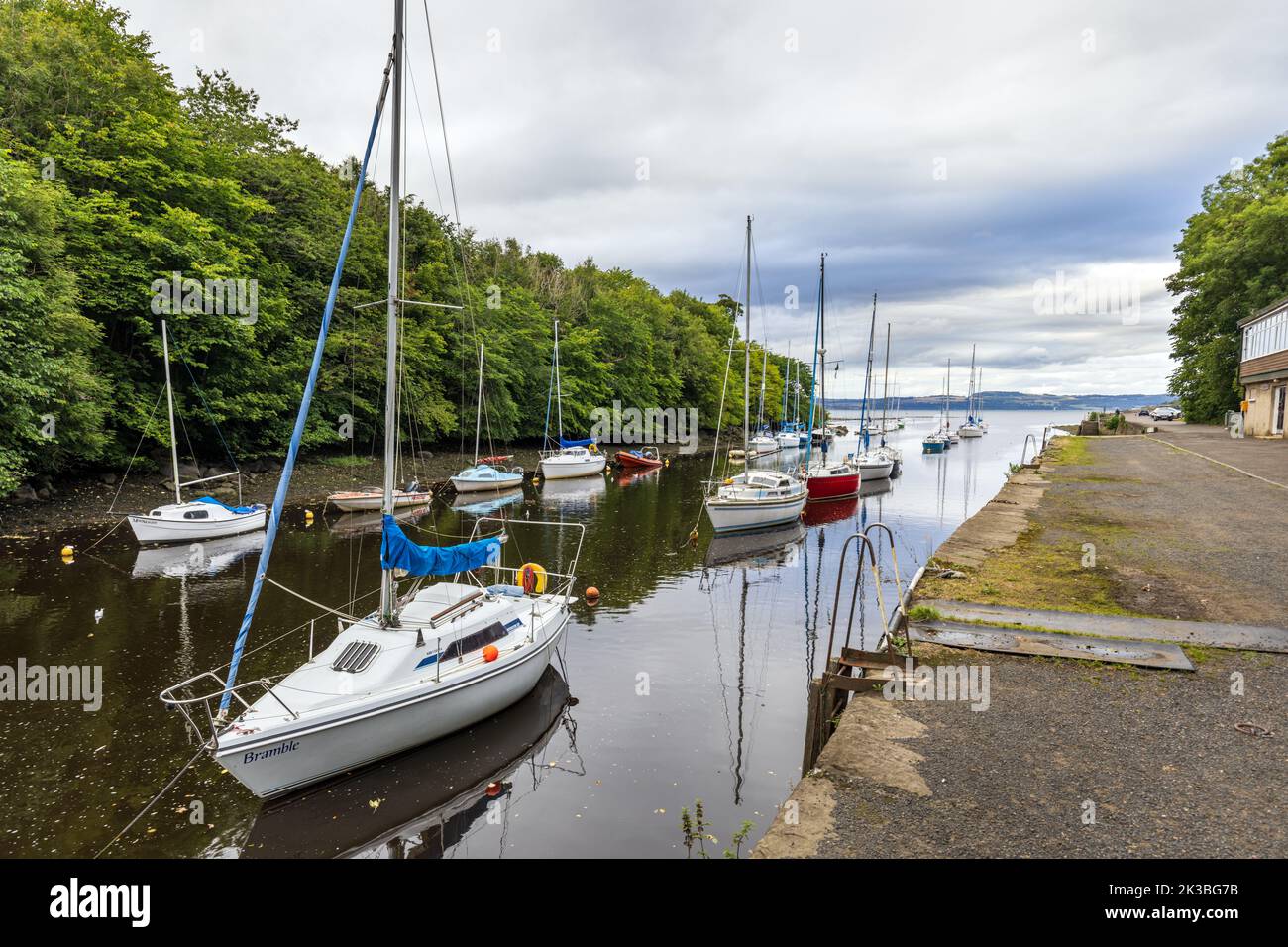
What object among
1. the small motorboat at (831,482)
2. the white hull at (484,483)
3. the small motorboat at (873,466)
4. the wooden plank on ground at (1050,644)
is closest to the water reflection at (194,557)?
the white hull at (484,483)

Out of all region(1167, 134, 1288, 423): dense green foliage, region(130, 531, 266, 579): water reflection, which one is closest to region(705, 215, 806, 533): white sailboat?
region(130, 531, 266, 579): water reflection

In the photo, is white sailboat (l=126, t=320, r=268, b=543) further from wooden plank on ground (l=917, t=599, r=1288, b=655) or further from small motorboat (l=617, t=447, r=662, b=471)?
small motorboat (l=617, t=447, r=662, b=471)

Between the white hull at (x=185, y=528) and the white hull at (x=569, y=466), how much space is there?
23.6 m

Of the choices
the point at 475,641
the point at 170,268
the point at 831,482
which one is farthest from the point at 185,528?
the point at 831,482

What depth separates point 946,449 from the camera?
88375mm

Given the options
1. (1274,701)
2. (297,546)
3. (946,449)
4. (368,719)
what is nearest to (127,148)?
(297,546)

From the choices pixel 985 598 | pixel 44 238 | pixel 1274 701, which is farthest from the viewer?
pixel 44 238

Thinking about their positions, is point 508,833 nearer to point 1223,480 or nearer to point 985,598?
point 985,598

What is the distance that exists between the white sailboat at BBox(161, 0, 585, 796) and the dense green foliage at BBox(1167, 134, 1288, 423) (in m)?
61.7

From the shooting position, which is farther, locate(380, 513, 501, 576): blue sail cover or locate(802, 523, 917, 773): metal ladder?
locate(380, 513, 501, 576): blue sail cover

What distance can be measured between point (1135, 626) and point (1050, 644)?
6.20 feet

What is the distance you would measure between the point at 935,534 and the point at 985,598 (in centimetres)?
1821

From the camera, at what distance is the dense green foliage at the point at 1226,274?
49.5m

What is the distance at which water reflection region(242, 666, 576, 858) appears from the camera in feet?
28.8
